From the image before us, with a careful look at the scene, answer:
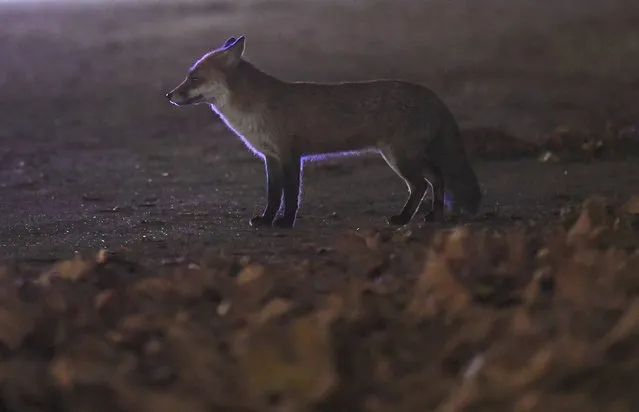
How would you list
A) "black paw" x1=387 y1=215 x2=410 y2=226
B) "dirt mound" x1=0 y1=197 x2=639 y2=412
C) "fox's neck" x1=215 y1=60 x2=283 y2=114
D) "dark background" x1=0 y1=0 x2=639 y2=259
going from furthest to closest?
"dark background" x1=0 y1=0 x2=639 y2=259
"fox's neck" x1=215 y1=60 x2=283 y2=114
"black paw" x1=387 y1=215 x2=410 y2=226
"dirt mound" x1=0 y1=197 x2=639 y2=412

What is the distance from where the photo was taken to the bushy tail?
432 cm

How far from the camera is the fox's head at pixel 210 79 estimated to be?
4.29 metres

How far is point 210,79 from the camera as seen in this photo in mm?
4316

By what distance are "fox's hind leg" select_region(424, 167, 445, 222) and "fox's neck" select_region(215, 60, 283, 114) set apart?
0.84 metres

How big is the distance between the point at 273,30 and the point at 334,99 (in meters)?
6.64

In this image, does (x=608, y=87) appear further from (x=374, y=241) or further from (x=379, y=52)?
(x=374, y=241)

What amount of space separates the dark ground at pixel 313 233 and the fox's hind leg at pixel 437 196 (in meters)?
0.27

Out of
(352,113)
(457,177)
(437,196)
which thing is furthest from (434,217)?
(352,113)

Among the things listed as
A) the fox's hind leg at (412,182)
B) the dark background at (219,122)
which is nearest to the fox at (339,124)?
the fox's hind leg at (412,182)

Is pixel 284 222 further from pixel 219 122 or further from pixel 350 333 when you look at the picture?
pixel 219 122

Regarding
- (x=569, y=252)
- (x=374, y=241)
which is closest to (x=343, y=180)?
(x=374, y=241)

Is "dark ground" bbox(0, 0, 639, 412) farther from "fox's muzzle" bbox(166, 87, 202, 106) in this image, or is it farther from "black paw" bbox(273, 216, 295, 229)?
"fox's muzzle" bbox(166, 87, 202, 106)

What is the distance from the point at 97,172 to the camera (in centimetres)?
638

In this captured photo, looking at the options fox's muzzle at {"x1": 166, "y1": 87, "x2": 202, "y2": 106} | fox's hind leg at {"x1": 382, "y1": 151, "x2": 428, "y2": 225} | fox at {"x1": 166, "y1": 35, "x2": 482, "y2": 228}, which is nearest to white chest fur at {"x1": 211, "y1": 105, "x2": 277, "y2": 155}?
fox at {"x1": 166, "y1": 35, "x2": 482, "y2": 228}
